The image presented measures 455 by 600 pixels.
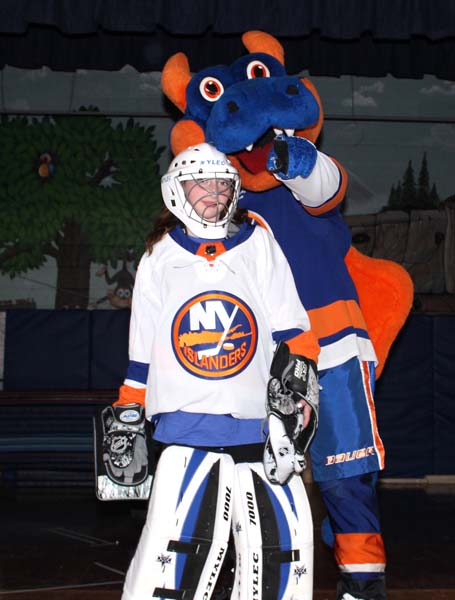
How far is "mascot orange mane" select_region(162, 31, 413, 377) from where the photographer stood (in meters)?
3.05

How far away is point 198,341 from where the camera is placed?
8.76ft

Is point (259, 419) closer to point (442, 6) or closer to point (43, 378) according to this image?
point (442, 6)

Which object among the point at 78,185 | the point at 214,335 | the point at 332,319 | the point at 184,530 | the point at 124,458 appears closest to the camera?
the point at 184,530

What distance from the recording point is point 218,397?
104 inches

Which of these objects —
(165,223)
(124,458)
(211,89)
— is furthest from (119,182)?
(124,458)

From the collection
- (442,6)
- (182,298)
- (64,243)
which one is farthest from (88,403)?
(182,298)

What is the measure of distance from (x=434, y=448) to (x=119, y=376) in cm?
286

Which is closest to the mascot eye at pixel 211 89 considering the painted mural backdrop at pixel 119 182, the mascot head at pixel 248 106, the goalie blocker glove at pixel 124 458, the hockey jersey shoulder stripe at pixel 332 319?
the mascot head at pixel 248 106

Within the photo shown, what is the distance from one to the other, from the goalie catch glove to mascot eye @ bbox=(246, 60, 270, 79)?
1226mm

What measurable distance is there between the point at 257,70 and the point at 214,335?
4.11 feet

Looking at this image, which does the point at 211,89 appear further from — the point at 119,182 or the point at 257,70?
the point at 119,182

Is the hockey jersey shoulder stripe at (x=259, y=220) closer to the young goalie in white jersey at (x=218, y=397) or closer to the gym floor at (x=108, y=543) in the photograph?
the young goalie in white jersey at (x=218, y=397)

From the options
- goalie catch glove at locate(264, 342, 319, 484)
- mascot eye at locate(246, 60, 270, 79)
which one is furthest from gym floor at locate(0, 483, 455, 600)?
mascot eye at locate(246, 60, 270, 79)

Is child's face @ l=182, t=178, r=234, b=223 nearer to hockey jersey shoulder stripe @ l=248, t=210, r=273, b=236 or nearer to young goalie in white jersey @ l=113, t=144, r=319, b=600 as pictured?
young goalie in white jersey @ l=113, t=144, r=319, b=600
